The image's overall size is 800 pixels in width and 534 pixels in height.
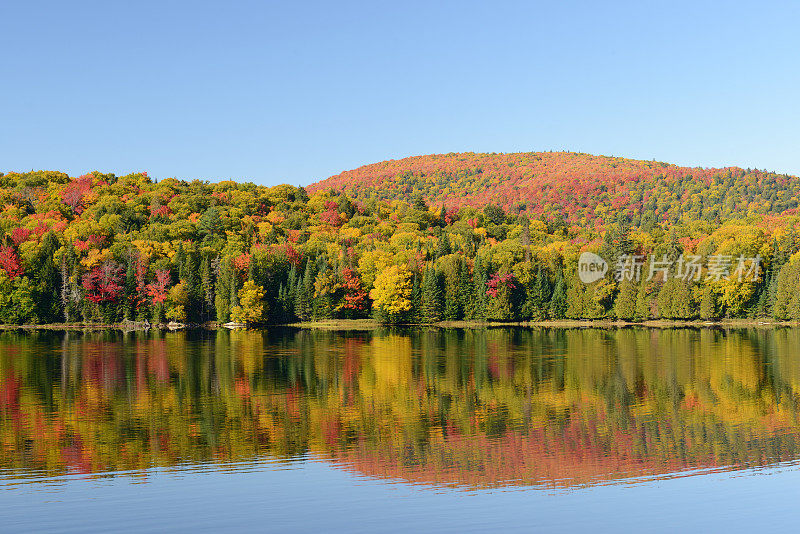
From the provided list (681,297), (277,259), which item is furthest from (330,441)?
(277,259)

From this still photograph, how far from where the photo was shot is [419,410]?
36.8m

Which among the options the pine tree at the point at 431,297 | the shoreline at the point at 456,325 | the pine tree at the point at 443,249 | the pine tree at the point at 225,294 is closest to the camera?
the shoreline at the point at 456,325

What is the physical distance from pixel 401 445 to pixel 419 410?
25.5 feet

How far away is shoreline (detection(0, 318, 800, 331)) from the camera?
105m

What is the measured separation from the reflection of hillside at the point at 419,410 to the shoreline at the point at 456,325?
129ft

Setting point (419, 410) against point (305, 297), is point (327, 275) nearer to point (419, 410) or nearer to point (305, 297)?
point (305, 297)

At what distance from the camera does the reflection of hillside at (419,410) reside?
27.0 metres

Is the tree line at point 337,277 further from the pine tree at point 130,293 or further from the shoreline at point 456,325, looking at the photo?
the shoreline at point 456,325

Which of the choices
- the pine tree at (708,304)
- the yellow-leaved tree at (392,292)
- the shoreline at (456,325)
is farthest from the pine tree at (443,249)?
the pine tree at (708,304)

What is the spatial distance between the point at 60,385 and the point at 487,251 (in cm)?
8684

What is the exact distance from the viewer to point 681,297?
10781 centimetres

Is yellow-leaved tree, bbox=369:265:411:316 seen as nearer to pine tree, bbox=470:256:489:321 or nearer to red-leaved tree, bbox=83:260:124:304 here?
pine tree, bbox=470:256:489:321

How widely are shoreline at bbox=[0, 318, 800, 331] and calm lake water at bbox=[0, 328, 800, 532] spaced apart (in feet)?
161

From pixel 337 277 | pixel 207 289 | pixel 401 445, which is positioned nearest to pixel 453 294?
pixel 337 277
